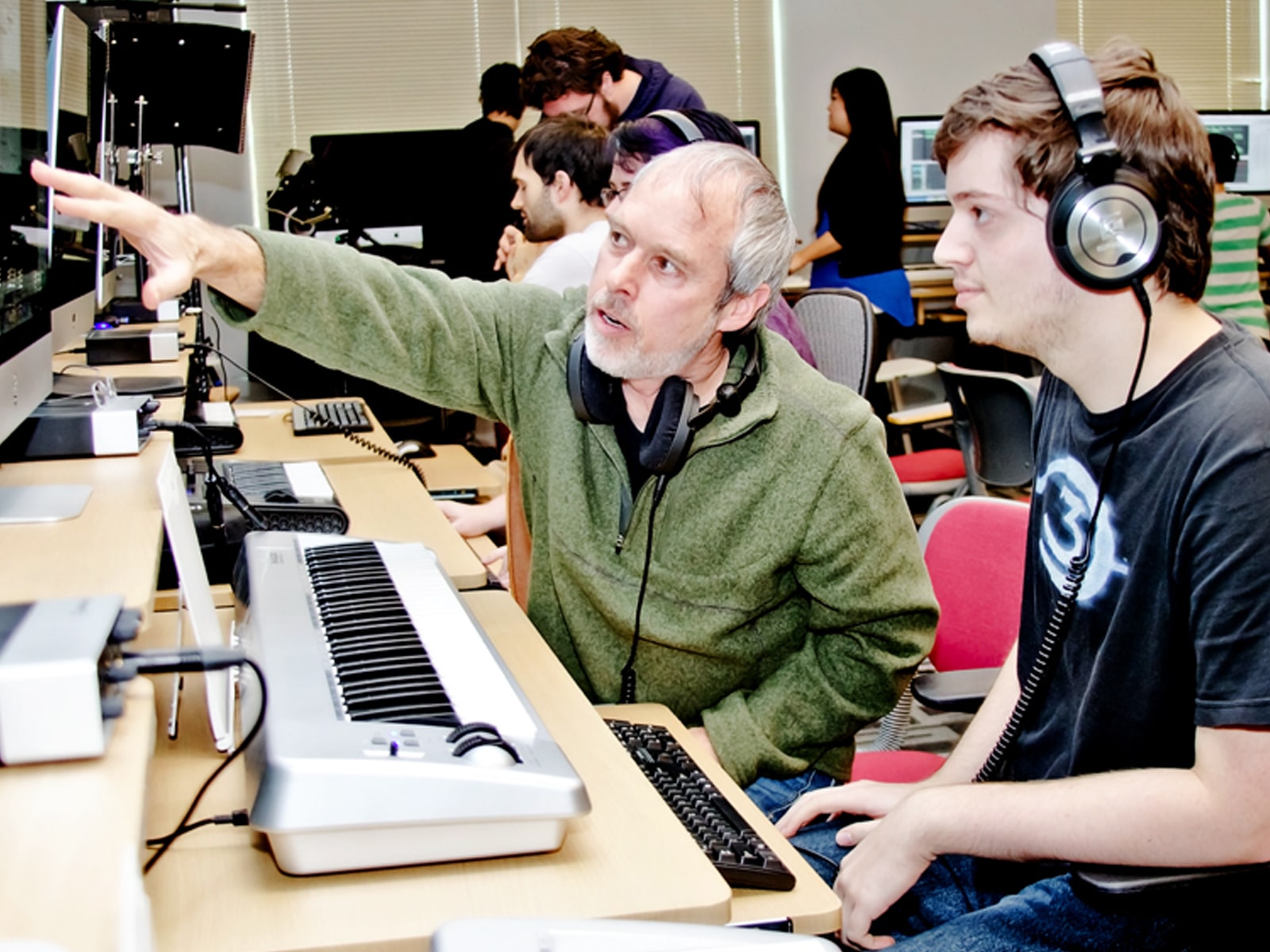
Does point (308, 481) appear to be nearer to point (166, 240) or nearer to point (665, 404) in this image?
point (665, 404)

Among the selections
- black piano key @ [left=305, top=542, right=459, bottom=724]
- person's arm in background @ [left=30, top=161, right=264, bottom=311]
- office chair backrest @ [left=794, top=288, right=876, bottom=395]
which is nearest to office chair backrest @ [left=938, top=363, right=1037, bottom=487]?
office chair backrest @ [left=794, top=288, right=876, bottom=395]

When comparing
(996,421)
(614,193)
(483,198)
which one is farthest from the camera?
(483,198)

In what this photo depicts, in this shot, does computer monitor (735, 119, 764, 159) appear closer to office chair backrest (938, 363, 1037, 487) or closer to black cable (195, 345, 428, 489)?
office chair backrest (938, 363, 1037, 487)

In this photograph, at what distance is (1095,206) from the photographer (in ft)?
3.83

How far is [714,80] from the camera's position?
6133 mm

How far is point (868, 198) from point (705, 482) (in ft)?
12.2

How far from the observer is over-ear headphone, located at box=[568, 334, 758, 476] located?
1557 mm

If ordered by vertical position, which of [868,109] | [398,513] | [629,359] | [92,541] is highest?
[868,109]

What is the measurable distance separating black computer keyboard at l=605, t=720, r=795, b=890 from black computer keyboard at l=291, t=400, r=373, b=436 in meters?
A: 1.55

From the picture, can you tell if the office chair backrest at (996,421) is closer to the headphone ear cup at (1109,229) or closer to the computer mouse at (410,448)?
the computer mouse at (410,448)

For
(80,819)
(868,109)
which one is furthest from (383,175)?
(80,819)

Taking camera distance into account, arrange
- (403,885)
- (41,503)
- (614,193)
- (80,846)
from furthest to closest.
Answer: (614,193) < (41,503) < (403,885) < (80,846)

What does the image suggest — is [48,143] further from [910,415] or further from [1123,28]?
[1123,28]

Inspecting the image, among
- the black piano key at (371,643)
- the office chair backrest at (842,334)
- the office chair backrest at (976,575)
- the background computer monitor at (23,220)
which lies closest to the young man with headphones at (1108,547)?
the office chair backrest at (976,575)
